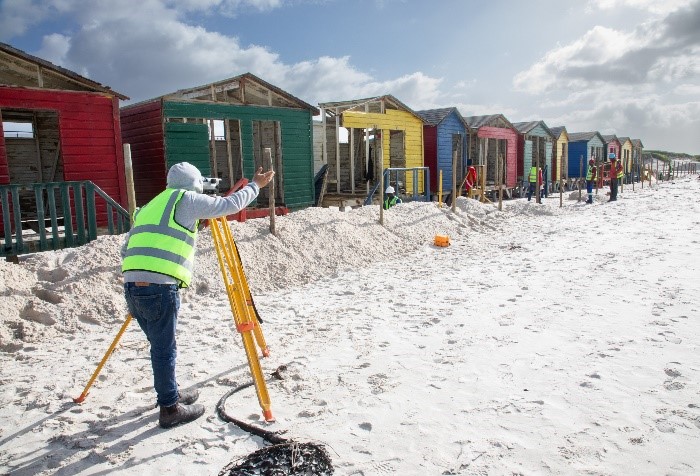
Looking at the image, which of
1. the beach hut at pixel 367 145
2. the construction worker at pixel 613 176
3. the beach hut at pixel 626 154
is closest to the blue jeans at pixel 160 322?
the beach hut at pixel 367 145

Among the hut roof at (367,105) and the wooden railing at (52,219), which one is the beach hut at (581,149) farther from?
the wooden railing at (52,219)

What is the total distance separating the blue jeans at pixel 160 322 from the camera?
3.13 meters

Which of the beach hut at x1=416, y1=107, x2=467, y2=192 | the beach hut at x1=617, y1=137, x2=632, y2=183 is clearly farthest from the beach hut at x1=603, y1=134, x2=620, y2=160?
the beach hut at x1=416, y1=107, x2=467, y2=192

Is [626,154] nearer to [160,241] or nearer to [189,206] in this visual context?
[189,206]

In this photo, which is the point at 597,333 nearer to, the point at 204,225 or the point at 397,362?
the point at 397,362

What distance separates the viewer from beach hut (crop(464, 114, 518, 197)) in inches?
896

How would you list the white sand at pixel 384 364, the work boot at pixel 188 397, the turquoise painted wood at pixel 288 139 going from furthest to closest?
1. the turquoise painted wood at pixel 288 139
2. the work boot at pixel 188 397
3. the white sand at pixel 384 364

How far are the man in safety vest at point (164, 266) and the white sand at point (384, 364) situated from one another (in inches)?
15.4

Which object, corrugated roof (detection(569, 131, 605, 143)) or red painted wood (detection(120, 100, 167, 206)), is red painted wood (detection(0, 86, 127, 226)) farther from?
corrugated roof (detection(569, 131, 605, 143))

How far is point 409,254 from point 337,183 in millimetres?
7295

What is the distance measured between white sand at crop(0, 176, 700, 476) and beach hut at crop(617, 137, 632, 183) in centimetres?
3823

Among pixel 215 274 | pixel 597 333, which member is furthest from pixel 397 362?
pixel 215 274

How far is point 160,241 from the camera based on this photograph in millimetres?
3133

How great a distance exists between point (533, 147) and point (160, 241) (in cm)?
2817
